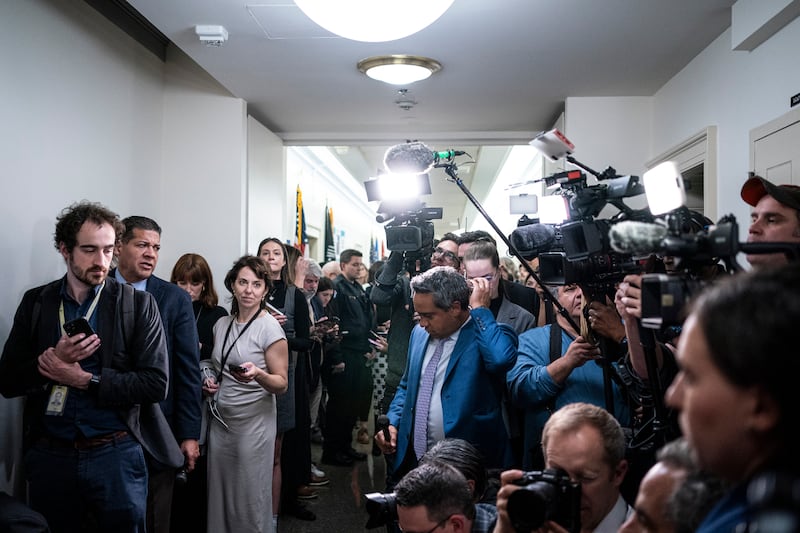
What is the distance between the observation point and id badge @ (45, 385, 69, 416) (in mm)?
1950

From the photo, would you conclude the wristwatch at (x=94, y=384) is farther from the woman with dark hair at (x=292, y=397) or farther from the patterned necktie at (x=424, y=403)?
the woman with dark hair at (x=292, y=397)

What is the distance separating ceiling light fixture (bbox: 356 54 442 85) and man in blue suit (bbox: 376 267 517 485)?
5.66 feet

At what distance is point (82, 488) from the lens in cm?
195

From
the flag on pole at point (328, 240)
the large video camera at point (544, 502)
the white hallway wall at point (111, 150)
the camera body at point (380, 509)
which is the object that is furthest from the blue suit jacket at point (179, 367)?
the flag on pole at point (328, 240)

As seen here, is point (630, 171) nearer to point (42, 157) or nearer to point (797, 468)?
point (42, 157)

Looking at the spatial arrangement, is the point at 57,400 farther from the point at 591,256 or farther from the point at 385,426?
the point at 591,256

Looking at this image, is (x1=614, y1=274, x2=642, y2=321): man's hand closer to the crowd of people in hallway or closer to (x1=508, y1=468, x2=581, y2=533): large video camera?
the crowd of people in hallway

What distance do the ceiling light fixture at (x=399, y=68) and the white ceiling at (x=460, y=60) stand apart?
0.06 meters

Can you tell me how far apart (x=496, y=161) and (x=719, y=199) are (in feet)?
17.4

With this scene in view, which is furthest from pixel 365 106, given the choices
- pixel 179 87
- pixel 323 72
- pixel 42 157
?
pixel 42 157

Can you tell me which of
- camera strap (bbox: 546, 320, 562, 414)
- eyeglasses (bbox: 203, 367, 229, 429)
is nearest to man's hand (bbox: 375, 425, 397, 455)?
camera strap (bbox: 546, 320, 562, 414)

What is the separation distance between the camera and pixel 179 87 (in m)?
4.19

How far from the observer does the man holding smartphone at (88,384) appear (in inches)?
77.0

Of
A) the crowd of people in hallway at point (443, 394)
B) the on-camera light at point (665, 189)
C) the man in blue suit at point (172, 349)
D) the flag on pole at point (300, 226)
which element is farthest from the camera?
the flag on pole at point (300, 226)
